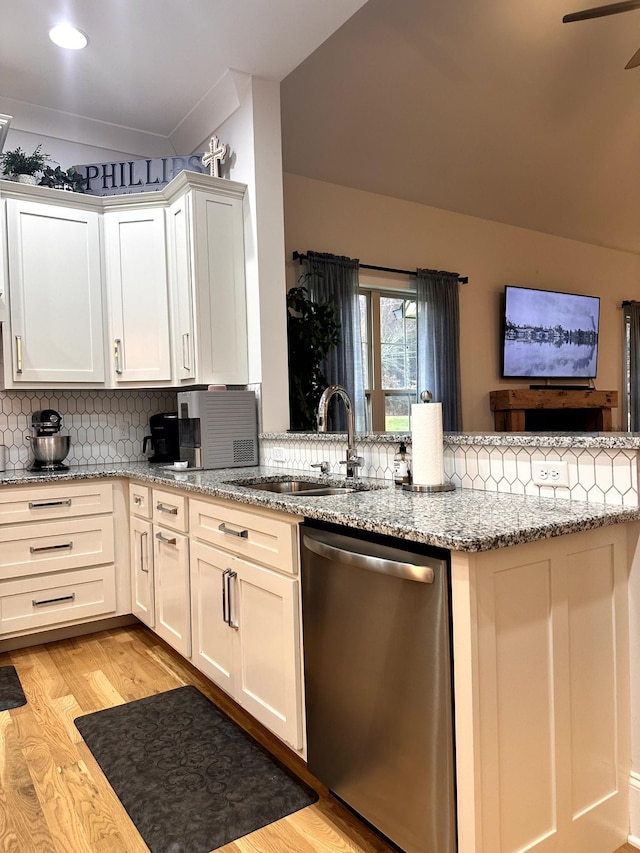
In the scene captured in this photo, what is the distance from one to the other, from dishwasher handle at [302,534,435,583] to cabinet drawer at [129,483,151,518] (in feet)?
4.70

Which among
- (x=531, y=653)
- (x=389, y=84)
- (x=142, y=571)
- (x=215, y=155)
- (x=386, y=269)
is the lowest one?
(x=142, y=571)

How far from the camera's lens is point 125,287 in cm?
342

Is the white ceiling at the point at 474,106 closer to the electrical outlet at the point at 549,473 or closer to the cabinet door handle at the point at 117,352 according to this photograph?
the cabinet door handle at the point at 117,352

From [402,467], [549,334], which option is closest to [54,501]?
[402,467]

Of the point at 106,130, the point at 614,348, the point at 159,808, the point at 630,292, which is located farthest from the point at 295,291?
the point at 630,292

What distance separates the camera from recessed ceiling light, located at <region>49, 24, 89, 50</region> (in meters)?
2.77

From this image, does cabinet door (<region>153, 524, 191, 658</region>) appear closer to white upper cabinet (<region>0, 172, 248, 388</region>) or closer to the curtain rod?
white upper cabinet (<region>0, 172, 248, 388</region>)

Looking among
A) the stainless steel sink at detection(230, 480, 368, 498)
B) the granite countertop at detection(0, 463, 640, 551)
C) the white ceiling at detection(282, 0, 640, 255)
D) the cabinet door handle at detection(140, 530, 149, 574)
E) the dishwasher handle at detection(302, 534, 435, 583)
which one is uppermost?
the white ceiling at detection(282, 0, 640, 255)

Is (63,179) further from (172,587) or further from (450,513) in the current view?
(450,513)

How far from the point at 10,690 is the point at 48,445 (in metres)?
1.26

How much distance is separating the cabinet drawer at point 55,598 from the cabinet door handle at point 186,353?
1121 mm

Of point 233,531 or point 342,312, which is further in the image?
point 342,312

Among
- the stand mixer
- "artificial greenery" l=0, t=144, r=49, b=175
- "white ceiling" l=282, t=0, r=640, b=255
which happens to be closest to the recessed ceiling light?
"artificial greenery" l=0, t=144, r=49, b=175

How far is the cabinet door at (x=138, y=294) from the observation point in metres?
3.41
